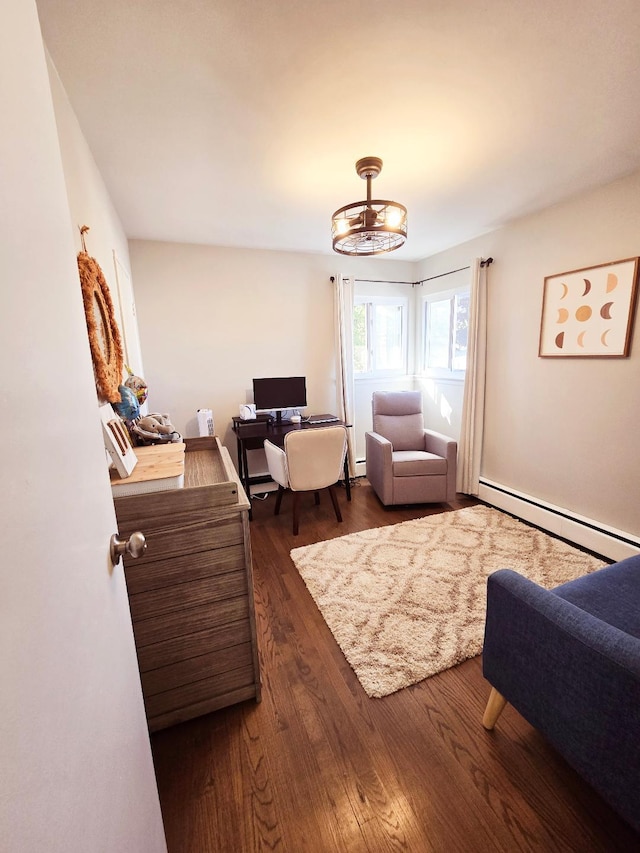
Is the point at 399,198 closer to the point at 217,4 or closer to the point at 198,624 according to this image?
the point at 217,4

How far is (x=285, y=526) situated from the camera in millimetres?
3021

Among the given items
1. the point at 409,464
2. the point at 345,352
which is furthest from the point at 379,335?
the point at 409,464

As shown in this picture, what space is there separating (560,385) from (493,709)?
7.32 ft

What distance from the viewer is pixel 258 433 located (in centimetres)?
324

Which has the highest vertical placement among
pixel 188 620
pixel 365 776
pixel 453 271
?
pixel 453 271

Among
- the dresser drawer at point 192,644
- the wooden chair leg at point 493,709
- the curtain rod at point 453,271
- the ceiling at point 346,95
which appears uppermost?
the ceiling at point 346,95

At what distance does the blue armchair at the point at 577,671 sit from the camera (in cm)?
87

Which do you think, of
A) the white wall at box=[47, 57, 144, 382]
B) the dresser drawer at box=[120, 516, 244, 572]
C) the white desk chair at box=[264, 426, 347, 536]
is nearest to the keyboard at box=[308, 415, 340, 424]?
the white desk chair at box=[264, 426, 347, 536]

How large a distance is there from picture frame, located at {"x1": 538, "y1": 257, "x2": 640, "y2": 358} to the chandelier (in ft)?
4.61

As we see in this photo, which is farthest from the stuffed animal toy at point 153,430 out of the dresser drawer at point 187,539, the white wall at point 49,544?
the white wall at point 49,544

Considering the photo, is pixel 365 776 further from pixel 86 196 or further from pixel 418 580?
pixel 86 196

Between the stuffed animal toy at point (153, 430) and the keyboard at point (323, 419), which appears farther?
the keyboard at point (323, 419)

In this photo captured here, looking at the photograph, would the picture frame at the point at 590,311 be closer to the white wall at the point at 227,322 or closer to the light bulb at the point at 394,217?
the light bulb at the point at 394,217

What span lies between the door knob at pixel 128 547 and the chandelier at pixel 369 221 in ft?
5.53
